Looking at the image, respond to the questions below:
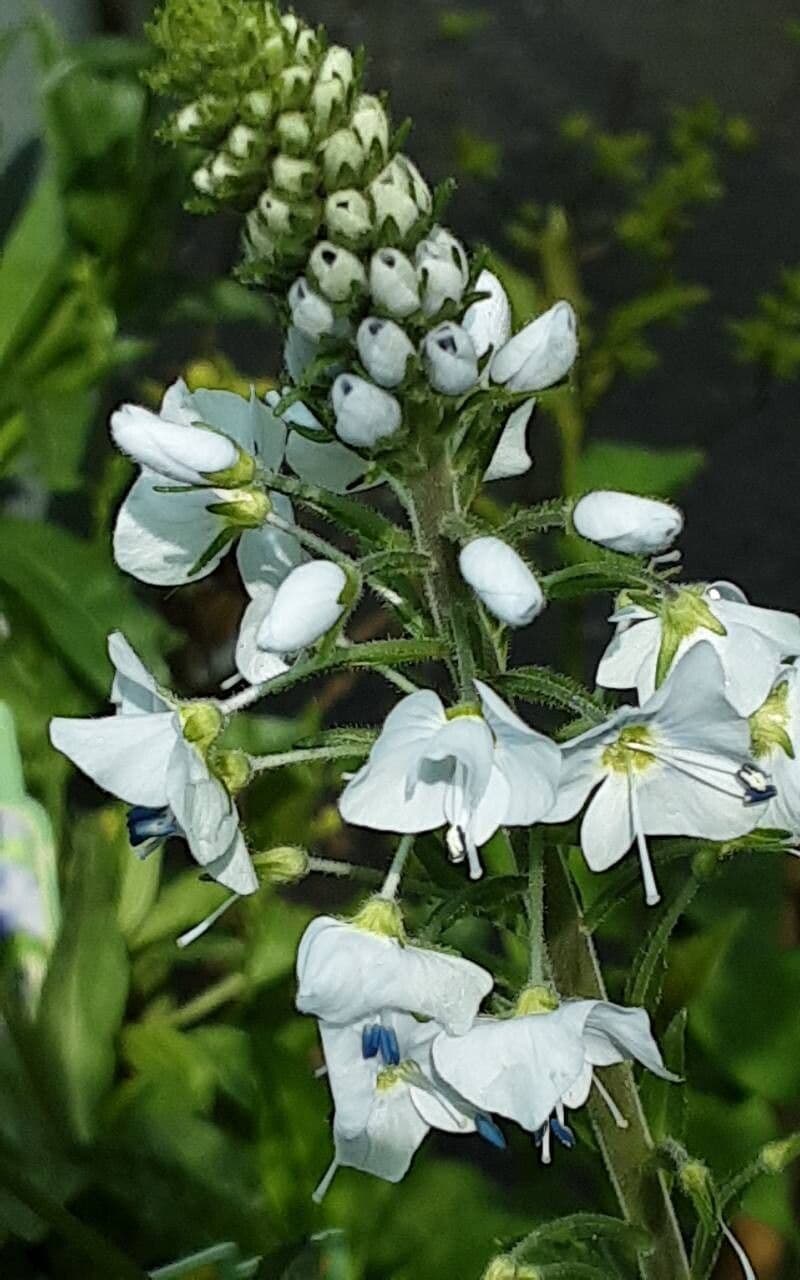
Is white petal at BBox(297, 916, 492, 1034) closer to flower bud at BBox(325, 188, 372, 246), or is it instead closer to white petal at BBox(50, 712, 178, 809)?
white petal at BBox(50, 712, 178, 809)

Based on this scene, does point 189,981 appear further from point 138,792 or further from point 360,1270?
point 138,792

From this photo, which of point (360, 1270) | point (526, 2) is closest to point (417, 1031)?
point (360, 1270)

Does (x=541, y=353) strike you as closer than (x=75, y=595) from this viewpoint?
Yes

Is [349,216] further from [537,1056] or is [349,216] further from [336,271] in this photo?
[537,1056]

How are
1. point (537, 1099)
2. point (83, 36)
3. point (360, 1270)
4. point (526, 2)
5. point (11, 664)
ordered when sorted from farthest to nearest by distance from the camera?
1. point (526, 2)
2. point (83, 36)
3. point (11, 664)
4. point (360, 1270)
5. point (537, 1099)

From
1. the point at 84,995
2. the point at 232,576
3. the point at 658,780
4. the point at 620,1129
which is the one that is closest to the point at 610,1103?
the point at 620,1129

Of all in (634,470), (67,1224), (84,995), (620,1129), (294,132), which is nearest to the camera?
(294,132)

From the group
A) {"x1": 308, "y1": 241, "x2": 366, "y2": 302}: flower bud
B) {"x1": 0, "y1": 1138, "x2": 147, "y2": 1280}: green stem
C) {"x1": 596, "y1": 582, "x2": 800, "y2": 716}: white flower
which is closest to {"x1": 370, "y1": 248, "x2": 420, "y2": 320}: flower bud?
{"x1": 308, "y1": 241, "x2": 366, "y2": 302}: flower bud
